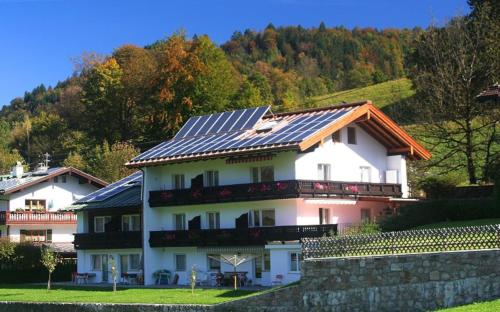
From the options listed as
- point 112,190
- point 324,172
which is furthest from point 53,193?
point 324,172

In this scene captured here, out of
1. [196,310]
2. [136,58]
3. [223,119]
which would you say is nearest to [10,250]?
[223,119]

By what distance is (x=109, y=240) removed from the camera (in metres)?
50.4

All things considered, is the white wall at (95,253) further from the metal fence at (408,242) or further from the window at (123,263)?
the metal fence at (408,242)

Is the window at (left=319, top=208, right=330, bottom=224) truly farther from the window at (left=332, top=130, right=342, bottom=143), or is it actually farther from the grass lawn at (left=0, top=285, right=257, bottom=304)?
the grass lawn at (left=0, top=285, right=257, bottom=304)

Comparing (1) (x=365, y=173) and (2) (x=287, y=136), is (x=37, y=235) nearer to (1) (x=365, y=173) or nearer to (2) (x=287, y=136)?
(1) (x=365, y=173)

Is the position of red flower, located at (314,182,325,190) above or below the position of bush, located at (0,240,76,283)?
above

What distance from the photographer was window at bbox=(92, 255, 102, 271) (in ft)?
172

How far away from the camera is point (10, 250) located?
56.0 metres

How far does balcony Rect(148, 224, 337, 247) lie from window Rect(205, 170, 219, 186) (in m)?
3.21

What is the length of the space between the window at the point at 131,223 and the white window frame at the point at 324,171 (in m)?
13.4

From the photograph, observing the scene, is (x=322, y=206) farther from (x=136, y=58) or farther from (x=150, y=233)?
(x=136, y=58)

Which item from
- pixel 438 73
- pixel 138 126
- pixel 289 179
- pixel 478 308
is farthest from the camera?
pixel 138 126

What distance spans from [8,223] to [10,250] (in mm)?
6592

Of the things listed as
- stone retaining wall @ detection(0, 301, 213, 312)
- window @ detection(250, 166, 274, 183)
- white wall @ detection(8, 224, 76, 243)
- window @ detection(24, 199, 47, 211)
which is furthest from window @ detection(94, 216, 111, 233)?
window @ detection(24, 199, 47, 211)
